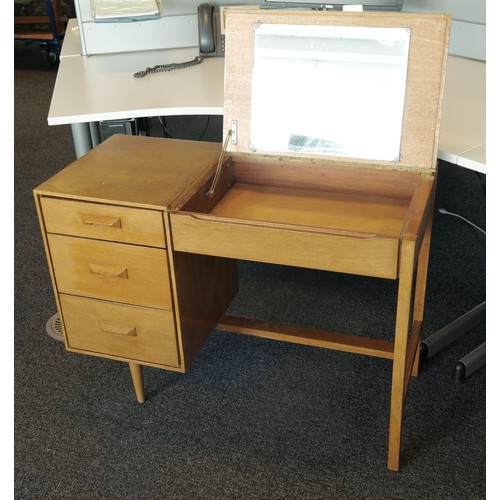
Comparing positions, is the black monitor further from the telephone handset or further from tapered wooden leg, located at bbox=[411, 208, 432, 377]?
tapered wooden leg, located at bbox=[411, 208, 432, 377]

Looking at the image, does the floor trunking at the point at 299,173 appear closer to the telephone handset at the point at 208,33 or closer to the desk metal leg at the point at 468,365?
the desk metal leg at the point at 468,365

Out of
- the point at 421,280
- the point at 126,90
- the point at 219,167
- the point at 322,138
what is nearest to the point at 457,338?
the point at 421,280

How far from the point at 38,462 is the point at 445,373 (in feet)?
3.66

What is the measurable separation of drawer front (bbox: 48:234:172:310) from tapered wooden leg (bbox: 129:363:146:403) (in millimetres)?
266

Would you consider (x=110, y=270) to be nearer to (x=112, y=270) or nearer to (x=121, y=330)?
(x=112, y=270)

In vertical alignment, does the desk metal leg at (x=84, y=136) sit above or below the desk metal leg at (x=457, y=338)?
above

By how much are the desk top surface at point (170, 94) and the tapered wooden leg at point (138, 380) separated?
2.21 feet

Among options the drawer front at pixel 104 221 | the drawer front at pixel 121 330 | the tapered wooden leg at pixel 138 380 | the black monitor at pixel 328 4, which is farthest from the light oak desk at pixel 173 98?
the tapered wooden leg at pixel 138 380

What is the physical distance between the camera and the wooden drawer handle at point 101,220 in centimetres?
152

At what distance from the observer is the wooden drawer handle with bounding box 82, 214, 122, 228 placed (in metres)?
1.52

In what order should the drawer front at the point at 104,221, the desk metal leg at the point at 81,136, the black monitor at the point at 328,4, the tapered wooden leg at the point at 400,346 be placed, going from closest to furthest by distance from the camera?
the tapered wooden leg at the point at 400,346 < the drawer front at the point at 104,221 < the desk metal leg at the point at 81,136 < the black monitor at the point at 328,4

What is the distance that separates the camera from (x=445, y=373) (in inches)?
76.9

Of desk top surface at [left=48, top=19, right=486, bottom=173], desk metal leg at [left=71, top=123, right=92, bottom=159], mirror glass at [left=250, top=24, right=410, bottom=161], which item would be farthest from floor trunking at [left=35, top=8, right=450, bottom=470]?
desk metal leg at [left=71, top=123, right=92, bottom=159]

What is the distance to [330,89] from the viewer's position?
1589 millimetres
